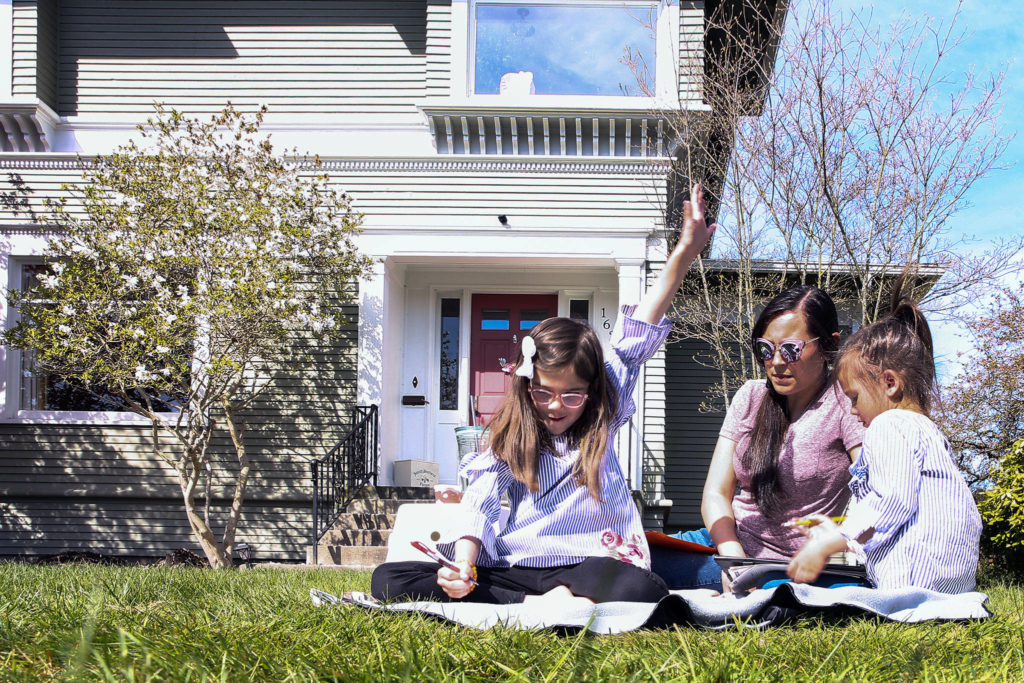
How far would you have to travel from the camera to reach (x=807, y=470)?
3.04 meters

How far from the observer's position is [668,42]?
8.95 metres

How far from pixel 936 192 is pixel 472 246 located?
4.45 metres

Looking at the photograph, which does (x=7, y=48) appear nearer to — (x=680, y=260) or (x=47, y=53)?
(x=47, y=53)

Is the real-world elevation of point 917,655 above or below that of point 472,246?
below

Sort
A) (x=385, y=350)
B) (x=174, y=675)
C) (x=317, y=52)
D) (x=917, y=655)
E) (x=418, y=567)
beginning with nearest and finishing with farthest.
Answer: (x=174, y=675)
(x=917, y=655)
(x=418, y=567)
(x=385, y=350)
(x=317, y=52)

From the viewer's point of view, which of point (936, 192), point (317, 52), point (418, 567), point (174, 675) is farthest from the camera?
point (317, 52)

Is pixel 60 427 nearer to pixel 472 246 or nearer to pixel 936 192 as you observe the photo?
pixel 472 246

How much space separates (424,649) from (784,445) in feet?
5.95

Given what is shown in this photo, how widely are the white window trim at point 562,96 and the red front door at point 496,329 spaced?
2.22 metres

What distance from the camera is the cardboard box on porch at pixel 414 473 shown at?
30.3 feet

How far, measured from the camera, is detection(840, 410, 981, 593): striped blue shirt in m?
2.38

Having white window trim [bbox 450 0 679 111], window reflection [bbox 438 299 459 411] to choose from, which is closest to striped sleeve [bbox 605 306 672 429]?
white window trim [bbox 450 0 679 111]

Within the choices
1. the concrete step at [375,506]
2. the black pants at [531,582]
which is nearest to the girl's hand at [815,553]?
the black pants at [531,582]

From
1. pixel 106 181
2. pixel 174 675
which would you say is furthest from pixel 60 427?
pixel 174 675
